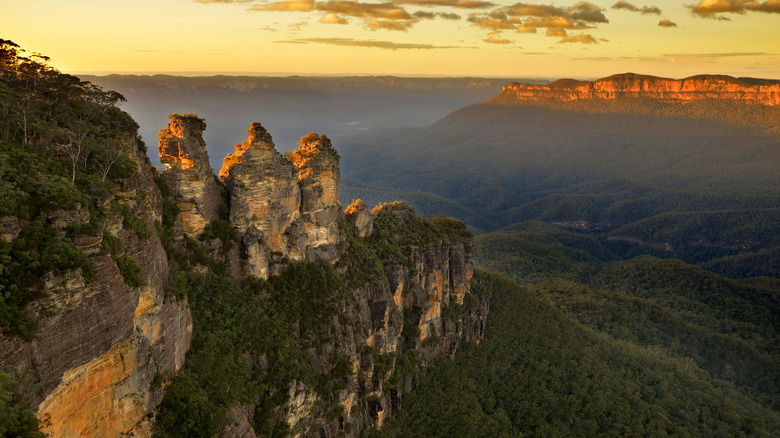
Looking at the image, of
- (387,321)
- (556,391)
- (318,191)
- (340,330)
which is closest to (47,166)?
(318,191)

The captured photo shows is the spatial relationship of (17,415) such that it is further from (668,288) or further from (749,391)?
(668,288)

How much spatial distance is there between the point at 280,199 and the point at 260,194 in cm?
197

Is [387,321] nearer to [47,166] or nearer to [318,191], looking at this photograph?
[318,191]

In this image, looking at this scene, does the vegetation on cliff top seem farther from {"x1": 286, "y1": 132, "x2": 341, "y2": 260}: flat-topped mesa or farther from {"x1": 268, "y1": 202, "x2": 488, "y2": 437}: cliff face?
{"x1": 268, "y1": 202, "x2": 488, "y2": 437}: cliff face

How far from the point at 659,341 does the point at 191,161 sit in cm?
8936

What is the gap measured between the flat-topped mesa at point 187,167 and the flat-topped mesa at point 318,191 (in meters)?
9.80

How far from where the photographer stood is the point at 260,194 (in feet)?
121

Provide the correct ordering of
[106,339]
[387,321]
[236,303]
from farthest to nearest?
1. [387,321]
2. [236,303]
3. [106,339]

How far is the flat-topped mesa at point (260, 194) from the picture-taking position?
35812 millimetres

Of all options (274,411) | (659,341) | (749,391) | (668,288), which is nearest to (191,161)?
(274,411)

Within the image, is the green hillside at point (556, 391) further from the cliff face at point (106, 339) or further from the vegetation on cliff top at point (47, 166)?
the vegetation on cliff top at point (47, 166)

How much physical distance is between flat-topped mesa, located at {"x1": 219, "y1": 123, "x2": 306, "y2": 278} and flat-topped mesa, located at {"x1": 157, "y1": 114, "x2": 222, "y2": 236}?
2.87 m

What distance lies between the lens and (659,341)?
284 feet

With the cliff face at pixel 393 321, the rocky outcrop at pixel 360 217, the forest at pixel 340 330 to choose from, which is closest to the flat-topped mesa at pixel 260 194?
the forest at pixel 340 330
